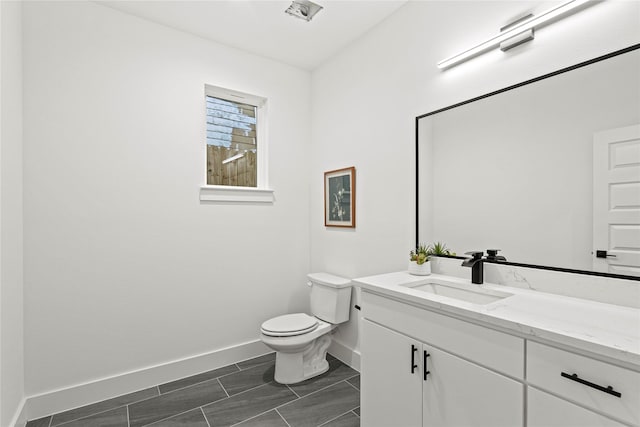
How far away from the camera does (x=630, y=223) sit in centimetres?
116

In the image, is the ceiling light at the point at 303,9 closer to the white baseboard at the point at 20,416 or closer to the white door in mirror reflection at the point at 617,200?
the white door in mirror reflection at the point at 617,200

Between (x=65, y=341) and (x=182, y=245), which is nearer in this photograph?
(x=65, y=341)

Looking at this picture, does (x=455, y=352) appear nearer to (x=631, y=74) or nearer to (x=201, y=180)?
(x=631, y=74)

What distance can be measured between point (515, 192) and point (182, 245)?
2.23 m

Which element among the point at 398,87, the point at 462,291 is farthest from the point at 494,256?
the point at 398,87

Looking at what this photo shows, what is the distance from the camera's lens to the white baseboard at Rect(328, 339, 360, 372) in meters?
2.45

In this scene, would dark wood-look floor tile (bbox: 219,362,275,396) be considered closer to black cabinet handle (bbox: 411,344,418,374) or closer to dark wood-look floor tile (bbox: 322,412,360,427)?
dark wood-look floor tile (bbox: 322,412,360,427)

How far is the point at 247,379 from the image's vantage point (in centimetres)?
233

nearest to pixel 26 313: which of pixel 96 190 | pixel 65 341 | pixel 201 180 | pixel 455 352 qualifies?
pixel 65 341

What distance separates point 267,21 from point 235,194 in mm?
1331

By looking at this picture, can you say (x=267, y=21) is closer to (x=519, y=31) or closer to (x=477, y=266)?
(x=519, y=31)

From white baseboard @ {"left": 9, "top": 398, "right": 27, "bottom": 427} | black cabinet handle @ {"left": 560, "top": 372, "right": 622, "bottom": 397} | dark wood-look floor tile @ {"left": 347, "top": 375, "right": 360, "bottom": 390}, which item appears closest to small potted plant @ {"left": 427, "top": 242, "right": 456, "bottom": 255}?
black cabinet handle @ {"left": 560, "top": 372, "right": 622, "bottom": 397}

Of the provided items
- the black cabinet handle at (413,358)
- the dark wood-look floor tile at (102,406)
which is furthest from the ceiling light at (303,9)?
the dark wood-look floor tile at (102,406)

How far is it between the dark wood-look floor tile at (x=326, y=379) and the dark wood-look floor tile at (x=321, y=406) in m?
0.06
